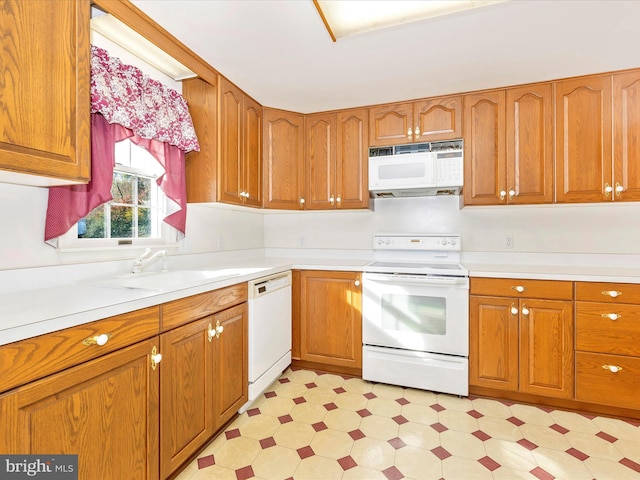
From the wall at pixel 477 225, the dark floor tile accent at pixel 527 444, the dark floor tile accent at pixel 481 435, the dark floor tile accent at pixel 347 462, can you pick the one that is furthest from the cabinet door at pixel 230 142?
the dark floor tile accent at pixel 527 444

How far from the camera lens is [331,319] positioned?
2582mm

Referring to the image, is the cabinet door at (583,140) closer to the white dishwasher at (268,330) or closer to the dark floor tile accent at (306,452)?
the white dishwasher at (268,330)

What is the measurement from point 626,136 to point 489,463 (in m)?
2.27

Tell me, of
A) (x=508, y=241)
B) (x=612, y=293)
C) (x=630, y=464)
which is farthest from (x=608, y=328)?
(x=508, y=241)

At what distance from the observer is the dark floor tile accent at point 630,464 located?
1.56m

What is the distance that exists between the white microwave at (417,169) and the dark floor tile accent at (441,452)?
1.73m

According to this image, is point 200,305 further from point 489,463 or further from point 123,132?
point 489,463

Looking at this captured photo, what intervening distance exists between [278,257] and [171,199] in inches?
53.9

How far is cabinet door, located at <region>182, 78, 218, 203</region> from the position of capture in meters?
2.15

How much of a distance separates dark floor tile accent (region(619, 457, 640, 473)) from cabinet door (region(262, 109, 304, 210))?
2.58 m

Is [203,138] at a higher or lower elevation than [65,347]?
higher

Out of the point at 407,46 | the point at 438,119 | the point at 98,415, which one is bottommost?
the point at 98,415

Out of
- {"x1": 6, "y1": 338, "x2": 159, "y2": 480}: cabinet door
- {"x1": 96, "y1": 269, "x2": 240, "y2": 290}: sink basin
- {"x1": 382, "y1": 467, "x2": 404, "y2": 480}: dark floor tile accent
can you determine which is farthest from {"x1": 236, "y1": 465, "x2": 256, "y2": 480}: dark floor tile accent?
{"x1": 96, "y1": 269, "x2": 240, "y2": 290}: sink basin

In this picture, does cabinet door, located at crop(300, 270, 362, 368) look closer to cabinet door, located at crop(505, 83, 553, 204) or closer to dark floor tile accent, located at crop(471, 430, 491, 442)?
dark floor tile accent, located at crop(471, 430, 491, 442)
